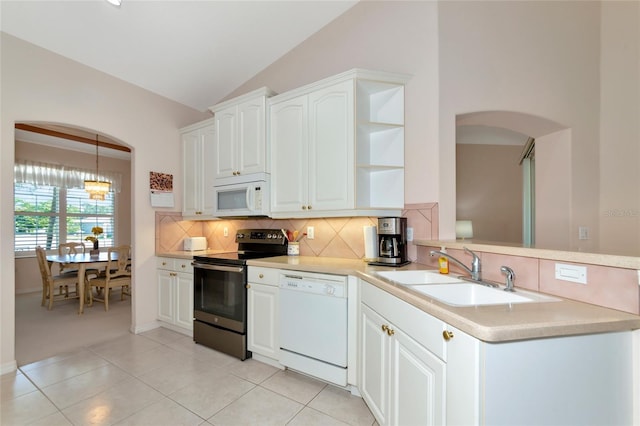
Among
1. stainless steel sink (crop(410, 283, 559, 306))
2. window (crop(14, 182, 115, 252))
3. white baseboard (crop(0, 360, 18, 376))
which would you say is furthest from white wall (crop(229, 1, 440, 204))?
window (crop(14, 182, 115, 252))

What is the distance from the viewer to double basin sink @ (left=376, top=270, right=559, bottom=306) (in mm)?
1312

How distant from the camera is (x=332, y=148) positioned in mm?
2432

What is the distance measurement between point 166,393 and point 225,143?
229 cm

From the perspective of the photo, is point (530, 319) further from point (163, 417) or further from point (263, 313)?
point (163, 417)

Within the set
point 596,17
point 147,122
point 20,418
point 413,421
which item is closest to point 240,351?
point 20,418

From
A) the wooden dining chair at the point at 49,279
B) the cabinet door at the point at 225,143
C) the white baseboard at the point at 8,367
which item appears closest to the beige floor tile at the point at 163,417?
the white baseboard at the point at 8,367

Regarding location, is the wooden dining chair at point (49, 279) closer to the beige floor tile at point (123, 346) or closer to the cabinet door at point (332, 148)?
the beige floor tile at point (123, 346)

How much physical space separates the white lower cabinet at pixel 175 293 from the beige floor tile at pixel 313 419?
1.75 meters

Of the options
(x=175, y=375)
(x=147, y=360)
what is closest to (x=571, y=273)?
(x=175, y=375)

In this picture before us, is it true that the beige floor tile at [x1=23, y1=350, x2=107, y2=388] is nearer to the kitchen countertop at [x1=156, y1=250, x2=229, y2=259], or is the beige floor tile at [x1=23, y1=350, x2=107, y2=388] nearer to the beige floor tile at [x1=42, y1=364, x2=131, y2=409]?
the beige floor tile at [x1=42, y1=364, x2=131, y2=409]

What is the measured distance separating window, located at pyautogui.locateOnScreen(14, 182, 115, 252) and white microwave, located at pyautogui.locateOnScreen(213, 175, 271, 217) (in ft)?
15.1

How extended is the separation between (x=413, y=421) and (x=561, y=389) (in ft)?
2.04

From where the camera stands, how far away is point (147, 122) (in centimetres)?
341

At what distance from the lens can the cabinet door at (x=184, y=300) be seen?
121 inches
